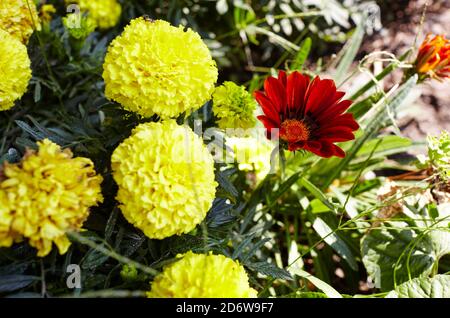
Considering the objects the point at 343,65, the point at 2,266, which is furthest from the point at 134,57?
the point at 343,65

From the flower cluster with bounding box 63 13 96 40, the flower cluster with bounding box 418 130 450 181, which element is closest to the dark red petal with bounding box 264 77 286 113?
the flower cluster with bounding box 418 130 450 181

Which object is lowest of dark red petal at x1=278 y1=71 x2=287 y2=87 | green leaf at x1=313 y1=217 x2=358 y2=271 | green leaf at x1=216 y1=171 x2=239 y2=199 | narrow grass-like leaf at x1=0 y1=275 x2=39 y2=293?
green leaf at x1=313 y1=217 x2=358 y2=271

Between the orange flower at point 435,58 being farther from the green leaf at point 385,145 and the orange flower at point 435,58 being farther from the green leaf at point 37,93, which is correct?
the green leaf at point 37,93

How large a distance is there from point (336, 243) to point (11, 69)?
87 cm

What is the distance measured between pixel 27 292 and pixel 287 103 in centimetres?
61

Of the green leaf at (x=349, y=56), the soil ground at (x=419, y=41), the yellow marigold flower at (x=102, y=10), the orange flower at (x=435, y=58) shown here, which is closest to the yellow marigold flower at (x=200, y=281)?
the orange flower at (x=435, y=58)

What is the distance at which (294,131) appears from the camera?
0.98 metres

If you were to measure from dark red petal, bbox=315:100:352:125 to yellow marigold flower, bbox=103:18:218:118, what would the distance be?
10.1 inches

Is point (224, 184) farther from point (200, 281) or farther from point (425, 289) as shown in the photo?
point (425, 289)

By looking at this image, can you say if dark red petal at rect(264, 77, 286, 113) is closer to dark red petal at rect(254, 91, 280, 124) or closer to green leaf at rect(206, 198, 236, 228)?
dark red petal at rect(254, 91, 280, 124)

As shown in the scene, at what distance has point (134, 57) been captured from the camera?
0.86m

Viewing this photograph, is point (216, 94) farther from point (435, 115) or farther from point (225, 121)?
point (435, 115)

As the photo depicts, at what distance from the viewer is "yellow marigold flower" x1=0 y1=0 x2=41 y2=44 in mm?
1046

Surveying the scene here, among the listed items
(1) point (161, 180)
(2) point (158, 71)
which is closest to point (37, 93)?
(2) point (158, 71)
